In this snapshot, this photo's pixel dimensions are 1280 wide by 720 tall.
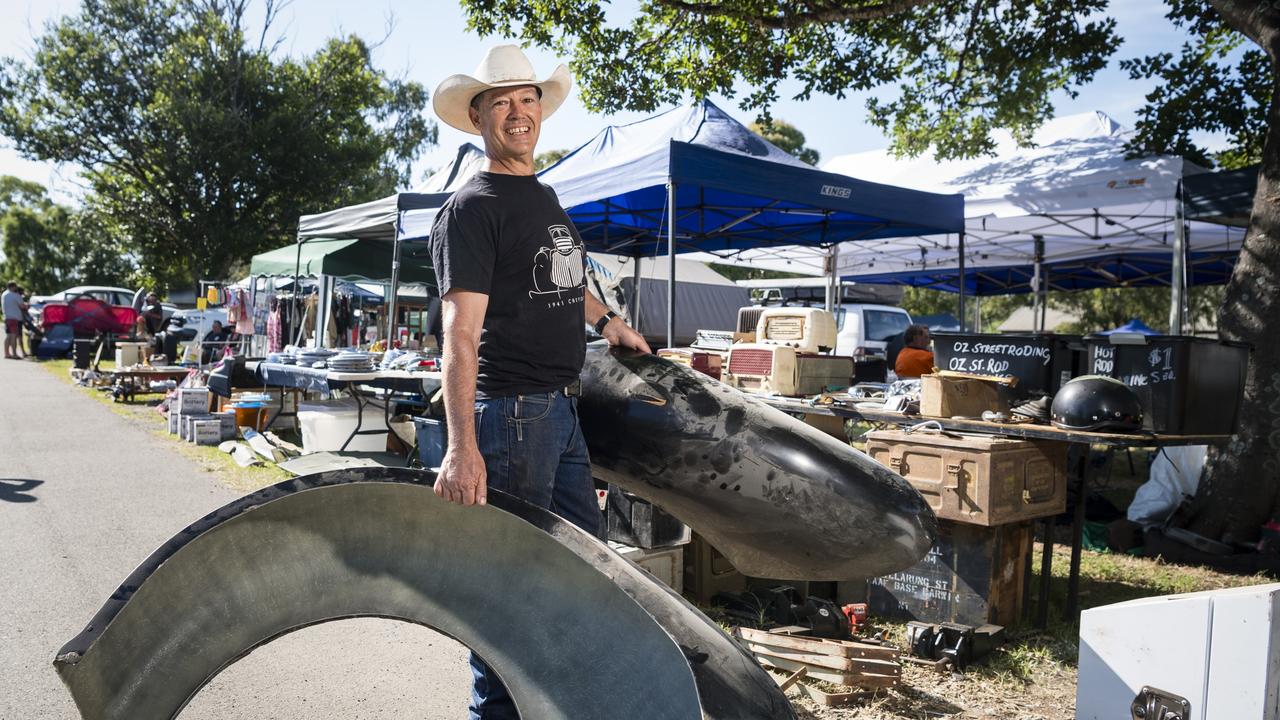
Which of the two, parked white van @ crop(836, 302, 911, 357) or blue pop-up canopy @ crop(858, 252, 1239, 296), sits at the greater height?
blue pop-up canopy @ crop(858, 252, 1239, 296)

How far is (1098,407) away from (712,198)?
18.5 feet

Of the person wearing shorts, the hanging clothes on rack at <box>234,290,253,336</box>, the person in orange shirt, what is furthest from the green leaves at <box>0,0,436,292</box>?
the person in orange shirt

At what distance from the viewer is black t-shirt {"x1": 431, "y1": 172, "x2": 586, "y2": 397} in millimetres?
2275

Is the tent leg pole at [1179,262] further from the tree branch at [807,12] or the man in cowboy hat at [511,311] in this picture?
the man in cowboy hat at [511,311]

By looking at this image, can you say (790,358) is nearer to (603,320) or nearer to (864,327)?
(603,320)

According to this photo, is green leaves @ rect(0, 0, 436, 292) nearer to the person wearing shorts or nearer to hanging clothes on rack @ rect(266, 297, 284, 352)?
the person wearing shorts

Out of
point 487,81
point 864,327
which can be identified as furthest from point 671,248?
point 864,327

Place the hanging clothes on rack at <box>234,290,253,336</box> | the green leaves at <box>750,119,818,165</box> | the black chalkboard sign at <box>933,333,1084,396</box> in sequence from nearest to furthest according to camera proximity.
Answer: the black chalkboard sign at <box>933,333,1084,396</box>, the hanging clothes on rack at <box>234,290,253,336</box>, the green leaves at <box>750,119,818,165</box>

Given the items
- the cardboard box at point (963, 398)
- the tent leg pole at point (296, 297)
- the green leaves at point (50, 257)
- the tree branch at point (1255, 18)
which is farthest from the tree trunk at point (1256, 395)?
the green leaves at point (50, 257)

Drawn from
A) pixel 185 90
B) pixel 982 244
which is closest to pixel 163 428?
pixel 982 244

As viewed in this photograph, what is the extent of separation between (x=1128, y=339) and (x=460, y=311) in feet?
13.4

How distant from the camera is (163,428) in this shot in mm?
10766

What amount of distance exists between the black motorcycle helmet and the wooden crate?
2.08 ft

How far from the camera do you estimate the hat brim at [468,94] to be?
2490mm
